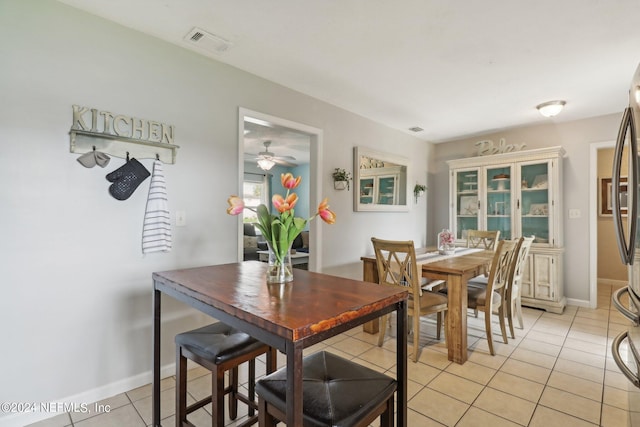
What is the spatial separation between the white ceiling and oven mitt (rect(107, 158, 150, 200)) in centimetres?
93

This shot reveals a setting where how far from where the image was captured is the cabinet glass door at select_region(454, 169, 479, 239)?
447 centimetres

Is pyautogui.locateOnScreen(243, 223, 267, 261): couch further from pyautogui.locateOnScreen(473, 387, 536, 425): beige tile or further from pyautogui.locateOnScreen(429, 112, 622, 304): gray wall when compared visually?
pyautogui.locateOnScreen(429, 112, 622, 304): gray wall

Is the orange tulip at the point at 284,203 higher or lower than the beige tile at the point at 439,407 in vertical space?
higher

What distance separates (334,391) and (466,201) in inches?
163

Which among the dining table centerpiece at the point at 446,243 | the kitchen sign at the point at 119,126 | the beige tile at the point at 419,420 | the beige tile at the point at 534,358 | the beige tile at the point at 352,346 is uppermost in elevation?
the kitchen sign at the point at 119,126

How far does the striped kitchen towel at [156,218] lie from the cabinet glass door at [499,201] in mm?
4012

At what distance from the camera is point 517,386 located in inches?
83.1

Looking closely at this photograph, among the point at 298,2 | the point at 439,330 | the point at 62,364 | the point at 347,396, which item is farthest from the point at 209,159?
the point at 439,330

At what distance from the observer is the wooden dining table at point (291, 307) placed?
0.91 m

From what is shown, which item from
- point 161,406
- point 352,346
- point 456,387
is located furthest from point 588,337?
point 161,406

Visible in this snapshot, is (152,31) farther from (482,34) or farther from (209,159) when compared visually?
(482,34)

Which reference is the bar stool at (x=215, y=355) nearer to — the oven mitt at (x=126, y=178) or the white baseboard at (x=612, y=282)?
the oven mitt at (x=126, y=178)

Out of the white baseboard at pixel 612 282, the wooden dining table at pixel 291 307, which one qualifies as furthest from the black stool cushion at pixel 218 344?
the white baseboard at pixel 612 282

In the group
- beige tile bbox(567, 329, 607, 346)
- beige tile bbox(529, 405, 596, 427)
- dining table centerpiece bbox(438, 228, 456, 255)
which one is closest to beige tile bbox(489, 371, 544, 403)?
beige tile bbox(529, 405, 596, 427)
